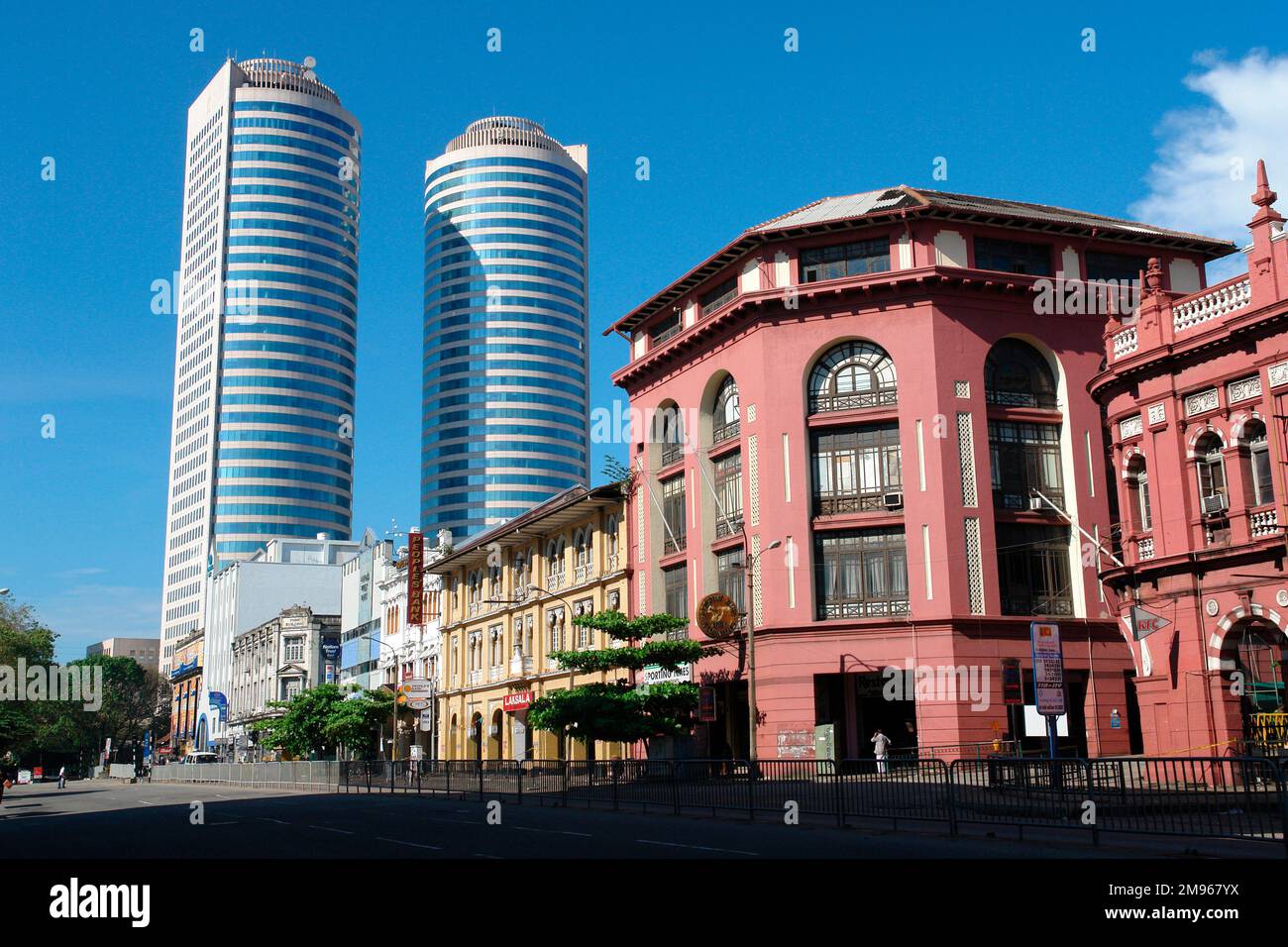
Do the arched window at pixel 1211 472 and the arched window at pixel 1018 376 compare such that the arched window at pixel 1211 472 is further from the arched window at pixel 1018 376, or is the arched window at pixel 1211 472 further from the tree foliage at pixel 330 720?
the tree foliage at pixel 330 720

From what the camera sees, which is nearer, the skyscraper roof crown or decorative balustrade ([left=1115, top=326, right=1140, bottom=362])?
decorative balustrade ([left=1115, top=326, right=1140, bottom=362])

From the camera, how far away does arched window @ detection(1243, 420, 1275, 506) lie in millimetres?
28609

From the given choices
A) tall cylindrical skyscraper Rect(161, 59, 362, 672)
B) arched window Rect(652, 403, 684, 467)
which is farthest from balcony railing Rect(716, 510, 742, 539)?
tall cylindrical skyscraper Rect(161, 59, 362, 672)

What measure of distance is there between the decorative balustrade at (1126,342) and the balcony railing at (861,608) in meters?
12.8

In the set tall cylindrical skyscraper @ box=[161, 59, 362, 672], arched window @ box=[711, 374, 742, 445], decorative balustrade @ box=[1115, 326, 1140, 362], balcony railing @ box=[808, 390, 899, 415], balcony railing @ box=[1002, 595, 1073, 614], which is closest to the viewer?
decorative balustrade @ box=[1115, 326, 1140, 362]

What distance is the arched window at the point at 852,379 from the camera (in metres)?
44.9

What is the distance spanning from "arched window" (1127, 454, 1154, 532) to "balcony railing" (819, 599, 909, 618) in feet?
37.7

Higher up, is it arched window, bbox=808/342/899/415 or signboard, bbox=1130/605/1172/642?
arched window, bbox=808/342/899/415

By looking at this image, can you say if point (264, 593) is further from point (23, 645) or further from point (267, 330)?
point (267, 330)

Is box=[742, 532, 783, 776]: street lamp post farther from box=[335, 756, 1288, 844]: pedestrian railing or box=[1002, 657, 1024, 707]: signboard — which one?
box=[1002, 657, 1024, 707]: signboard

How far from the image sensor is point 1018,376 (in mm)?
45500

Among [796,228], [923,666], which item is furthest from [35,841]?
[796,228]
